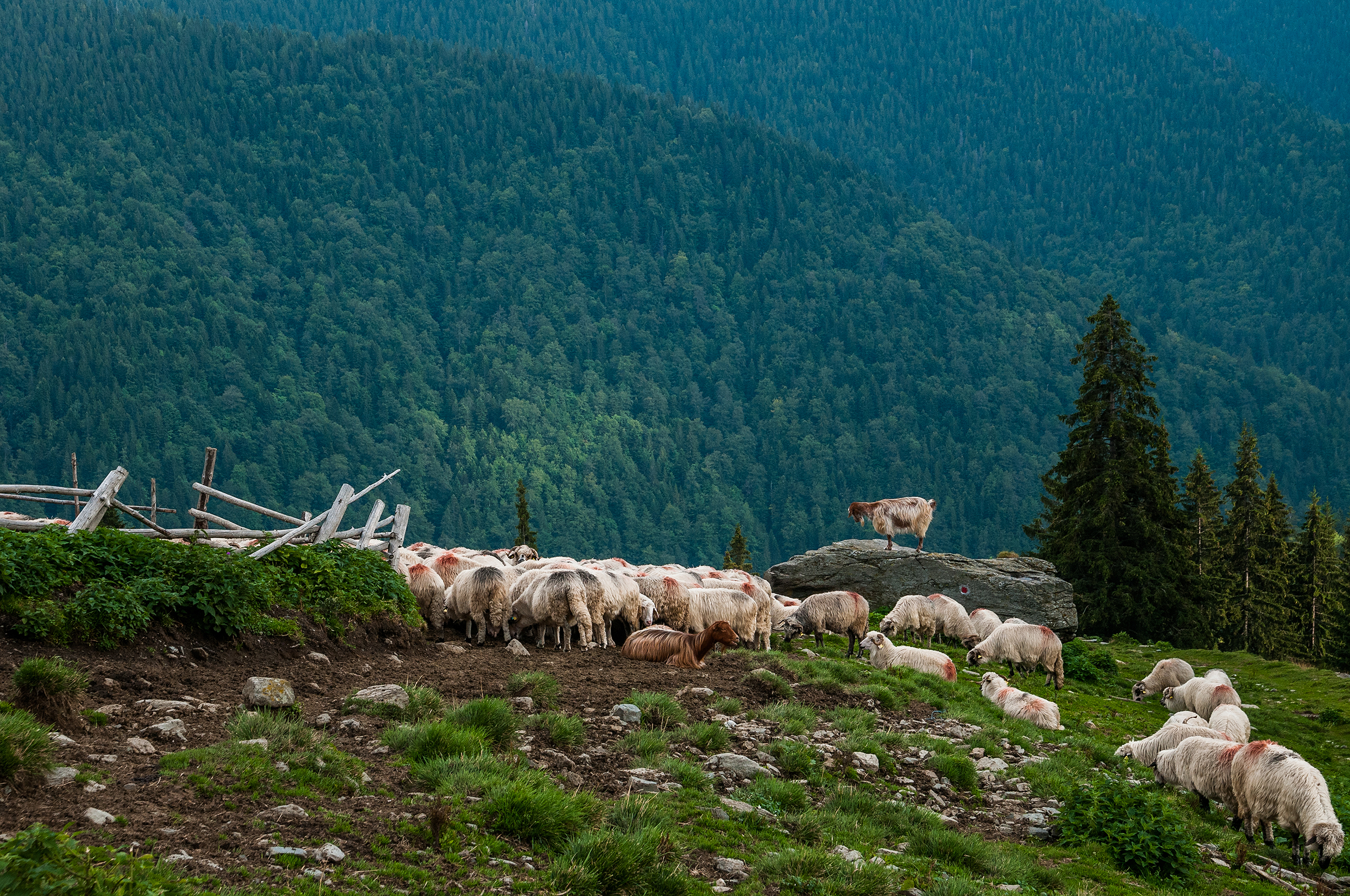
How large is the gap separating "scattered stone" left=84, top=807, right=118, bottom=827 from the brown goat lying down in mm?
10246

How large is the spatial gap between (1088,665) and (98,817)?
25148mm

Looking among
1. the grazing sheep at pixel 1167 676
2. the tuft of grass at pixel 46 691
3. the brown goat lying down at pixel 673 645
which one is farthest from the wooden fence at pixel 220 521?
the grazing sheep at pixel 1167 676

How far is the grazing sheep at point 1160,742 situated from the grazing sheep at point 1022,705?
1.39m

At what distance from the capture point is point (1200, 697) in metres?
22.1

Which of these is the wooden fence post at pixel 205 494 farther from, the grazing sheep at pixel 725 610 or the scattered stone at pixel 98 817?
the grazing sheep at pixel 725 610

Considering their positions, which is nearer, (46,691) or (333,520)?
(46,691)

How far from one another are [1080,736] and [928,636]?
11.2 meters

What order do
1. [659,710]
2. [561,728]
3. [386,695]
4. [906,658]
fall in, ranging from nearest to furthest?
1. [561,728]
2. [386,695]
3. [659,710]
4. [906,658]

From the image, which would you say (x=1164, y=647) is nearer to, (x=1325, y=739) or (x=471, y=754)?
(x=1325, y=739)

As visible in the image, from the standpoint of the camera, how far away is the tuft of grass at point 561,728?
1044 cm

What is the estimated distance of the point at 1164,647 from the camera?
34.7 metres

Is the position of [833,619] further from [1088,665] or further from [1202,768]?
[1202,768]

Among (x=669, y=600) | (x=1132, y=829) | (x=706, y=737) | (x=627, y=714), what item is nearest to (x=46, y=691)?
(x=627, y=714)

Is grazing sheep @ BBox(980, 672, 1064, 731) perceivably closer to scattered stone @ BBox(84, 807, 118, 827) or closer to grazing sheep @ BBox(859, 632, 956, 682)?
grazing sheep @ BBox(859, 632, 956, 682)
